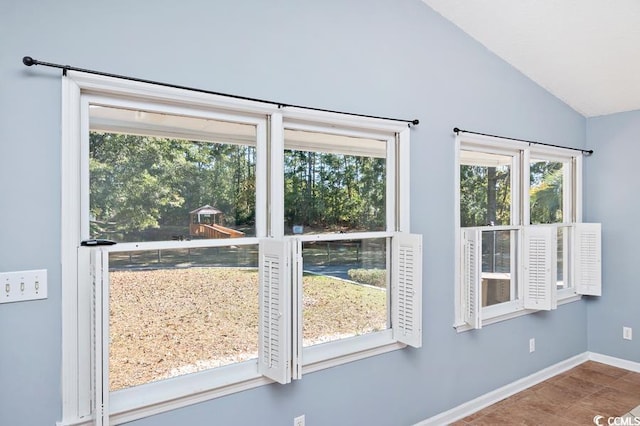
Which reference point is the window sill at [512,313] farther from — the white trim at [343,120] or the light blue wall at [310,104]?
the white trim at [343,120]

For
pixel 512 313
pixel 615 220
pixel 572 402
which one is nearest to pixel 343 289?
pixel 512 313

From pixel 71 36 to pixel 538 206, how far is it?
12.7ft

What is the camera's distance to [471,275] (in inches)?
121

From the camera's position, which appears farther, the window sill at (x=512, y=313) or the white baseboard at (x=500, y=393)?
the window sill at (x=512, y=313)

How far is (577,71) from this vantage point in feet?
11.4

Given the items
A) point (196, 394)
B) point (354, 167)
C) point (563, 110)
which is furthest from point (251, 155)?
point (563, 110)

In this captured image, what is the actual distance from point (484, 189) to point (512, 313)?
3.52 feet

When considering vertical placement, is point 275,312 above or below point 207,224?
below

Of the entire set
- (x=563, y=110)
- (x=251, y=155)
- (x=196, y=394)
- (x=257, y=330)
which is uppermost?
(x=563, y=110)

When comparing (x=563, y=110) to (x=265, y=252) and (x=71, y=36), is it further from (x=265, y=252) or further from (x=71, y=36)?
(x=71, y=36)

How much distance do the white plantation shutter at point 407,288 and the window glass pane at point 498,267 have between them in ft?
3.60

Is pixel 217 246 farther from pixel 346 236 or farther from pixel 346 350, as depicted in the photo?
pixel 346 350

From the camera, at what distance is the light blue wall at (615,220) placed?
395cm

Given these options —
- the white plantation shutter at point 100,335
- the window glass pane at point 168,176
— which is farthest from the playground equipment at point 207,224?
the white plantation shutter at point 100,335
